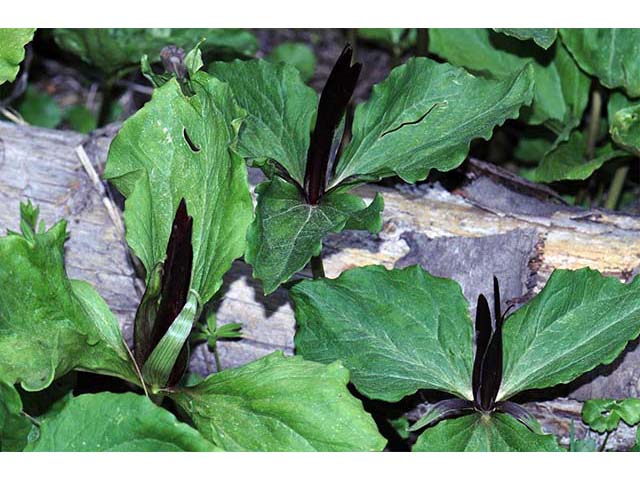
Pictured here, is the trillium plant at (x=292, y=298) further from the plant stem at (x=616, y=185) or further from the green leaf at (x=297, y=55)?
the green leaf at (x=297, y=55)

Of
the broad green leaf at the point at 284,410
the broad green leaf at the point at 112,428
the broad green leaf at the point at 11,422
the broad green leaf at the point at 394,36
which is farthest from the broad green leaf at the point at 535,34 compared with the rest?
the broad green leaf at the point at 11,422

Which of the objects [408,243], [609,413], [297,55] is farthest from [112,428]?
[297,55]

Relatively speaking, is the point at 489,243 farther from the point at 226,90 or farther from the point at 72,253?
the point at 72,253

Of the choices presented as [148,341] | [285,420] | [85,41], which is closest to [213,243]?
[148,341]

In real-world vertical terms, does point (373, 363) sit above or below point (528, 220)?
below

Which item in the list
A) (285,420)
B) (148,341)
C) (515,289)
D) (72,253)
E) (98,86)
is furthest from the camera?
(98,86)

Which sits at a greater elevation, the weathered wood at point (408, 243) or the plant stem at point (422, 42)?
the plant stem at point (422, 42)

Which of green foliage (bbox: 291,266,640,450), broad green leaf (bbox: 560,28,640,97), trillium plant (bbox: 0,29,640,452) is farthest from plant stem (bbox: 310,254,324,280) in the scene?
broad green leaf (bbox: 560,28,640,97)
